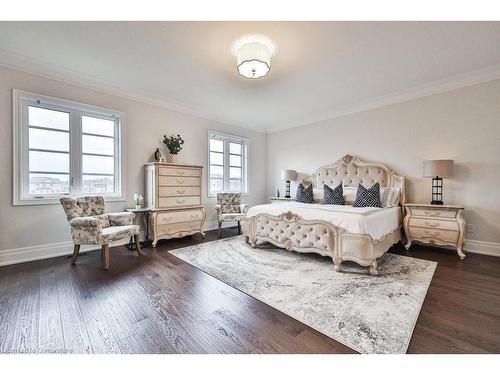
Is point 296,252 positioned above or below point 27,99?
below

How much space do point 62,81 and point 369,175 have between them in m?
5.56

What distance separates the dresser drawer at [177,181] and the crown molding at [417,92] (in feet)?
10.3

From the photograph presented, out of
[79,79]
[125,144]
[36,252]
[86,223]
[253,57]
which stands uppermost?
[79,79]

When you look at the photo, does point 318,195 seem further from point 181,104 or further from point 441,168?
point 181,104

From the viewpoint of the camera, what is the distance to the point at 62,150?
3.40 metres

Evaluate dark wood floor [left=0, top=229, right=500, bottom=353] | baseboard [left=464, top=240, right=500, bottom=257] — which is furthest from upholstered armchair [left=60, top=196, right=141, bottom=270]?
baseboard [left=464, top=240, right=500, bottom=257]

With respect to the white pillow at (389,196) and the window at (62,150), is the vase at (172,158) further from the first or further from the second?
the white pillow at (389,196)

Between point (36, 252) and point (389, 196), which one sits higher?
point (389, 196)

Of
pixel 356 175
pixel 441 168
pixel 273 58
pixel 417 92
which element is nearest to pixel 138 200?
pixel 273 58

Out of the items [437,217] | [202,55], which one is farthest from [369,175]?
[202,55]

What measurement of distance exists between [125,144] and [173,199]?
4.31 feet

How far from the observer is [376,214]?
2945 millimetres

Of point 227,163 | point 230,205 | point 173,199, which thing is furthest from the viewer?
point 227,163
